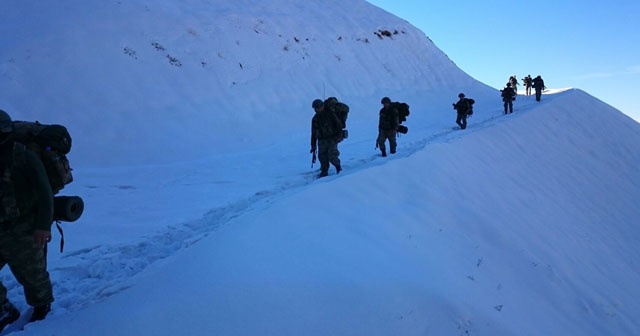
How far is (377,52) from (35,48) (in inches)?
861

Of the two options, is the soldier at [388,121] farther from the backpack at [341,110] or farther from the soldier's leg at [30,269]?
the soldier's leg at [30,269]

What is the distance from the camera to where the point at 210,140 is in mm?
14016

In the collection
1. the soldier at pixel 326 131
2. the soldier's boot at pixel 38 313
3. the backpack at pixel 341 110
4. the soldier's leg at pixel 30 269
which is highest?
the backpack at pixel 341 110

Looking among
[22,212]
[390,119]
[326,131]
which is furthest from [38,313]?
[390,119]

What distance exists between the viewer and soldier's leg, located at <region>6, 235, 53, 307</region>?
301cm

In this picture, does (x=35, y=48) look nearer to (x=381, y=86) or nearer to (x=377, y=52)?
(x=381, y=86)

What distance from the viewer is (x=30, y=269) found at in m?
3.10

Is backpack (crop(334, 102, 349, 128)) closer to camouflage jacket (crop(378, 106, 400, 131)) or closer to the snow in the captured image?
the snow

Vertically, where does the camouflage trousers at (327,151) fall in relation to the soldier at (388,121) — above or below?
below

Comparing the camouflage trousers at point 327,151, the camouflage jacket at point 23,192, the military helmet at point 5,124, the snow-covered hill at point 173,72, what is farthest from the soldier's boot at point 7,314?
the snow-covered hill at point 173,72

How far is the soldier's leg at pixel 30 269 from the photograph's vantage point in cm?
301

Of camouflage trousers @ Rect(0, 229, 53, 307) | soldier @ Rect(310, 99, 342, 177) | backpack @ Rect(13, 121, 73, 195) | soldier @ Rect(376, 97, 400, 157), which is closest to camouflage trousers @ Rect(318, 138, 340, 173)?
soldier @ Rect(310, 99, 342, 177)

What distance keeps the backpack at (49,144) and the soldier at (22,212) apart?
16 centimetres

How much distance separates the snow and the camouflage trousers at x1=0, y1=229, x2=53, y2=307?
23cm
